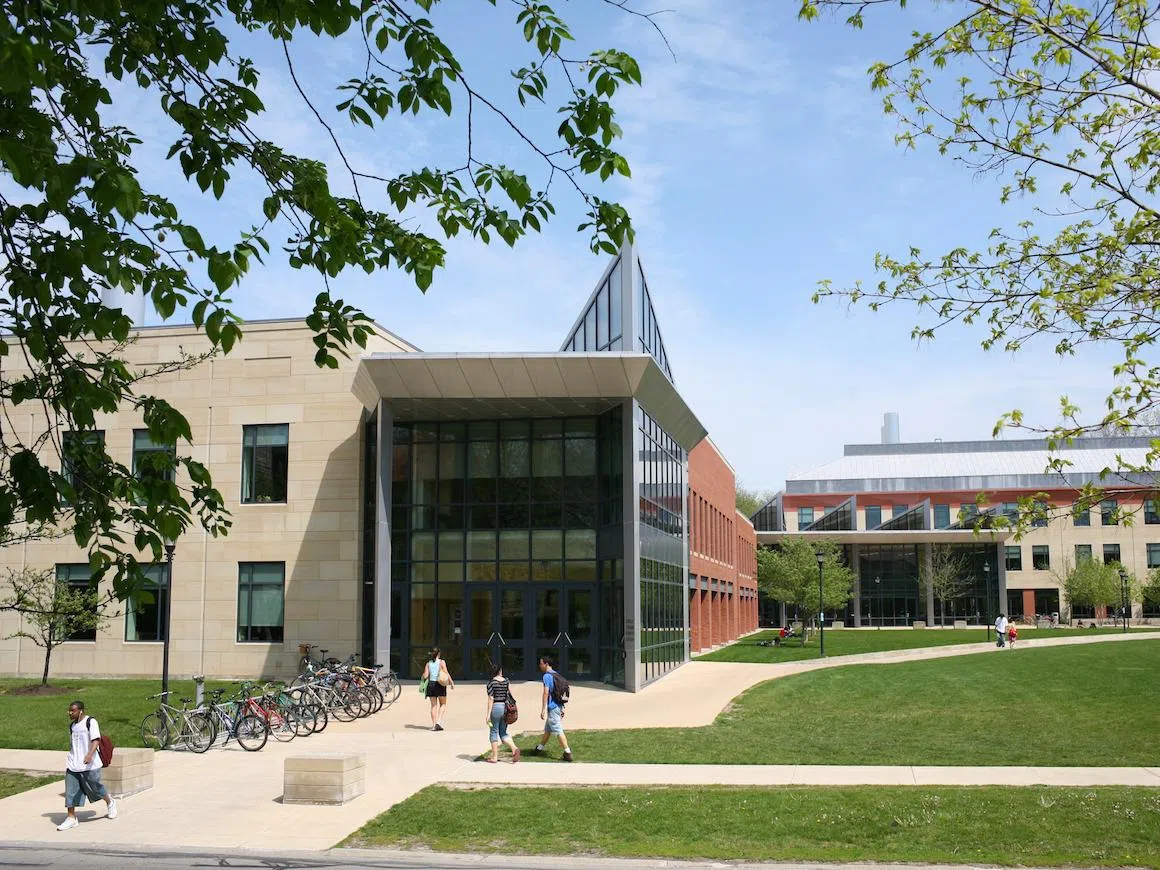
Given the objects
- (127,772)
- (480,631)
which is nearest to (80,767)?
(127,772)

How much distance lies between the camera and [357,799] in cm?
1568

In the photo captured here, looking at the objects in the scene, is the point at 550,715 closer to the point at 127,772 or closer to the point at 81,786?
the point at 127,772

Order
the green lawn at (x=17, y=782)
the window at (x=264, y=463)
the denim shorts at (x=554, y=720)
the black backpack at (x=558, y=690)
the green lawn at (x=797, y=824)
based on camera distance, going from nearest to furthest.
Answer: the green lawn at (x=797, y=824) → the green lawn at (x=17, y=782) → the denim shorts at (x=554, y=720) → the black backpack at (x=558, y=690) → the window at (x=264, y=463)

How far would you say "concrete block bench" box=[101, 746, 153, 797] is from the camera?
16.1 m

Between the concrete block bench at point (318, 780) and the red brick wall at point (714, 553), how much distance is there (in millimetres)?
30499

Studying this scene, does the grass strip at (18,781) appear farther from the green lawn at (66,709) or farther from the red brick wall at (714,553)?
the red brick wall at (714,553)

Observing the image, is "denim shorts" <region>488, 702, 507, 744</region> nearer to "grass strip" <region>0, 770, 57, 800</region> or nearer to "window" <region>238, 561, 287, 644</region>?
"grass strip" <region>0, 770, 57, 800</region>

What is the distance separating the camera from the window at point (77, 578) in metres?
35.3

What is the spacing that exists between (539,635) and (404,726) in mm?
8929

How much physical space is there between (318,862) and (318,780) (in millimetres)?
3236

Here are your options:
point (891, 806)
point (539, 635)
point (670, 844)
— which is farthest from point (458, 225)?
point (539, 635)

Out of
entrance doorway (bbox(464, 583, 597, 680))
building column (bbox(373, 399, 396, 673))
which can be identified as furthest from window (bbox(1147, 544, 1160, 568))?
building column (bbox(373, 399, 396, 673))

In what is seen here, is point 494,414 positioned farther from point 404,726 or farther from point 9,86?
point 9,86

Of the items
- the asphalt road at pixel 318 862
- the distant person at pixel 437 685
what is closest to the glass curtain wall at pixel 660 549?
the distant person at pixel 437 685
